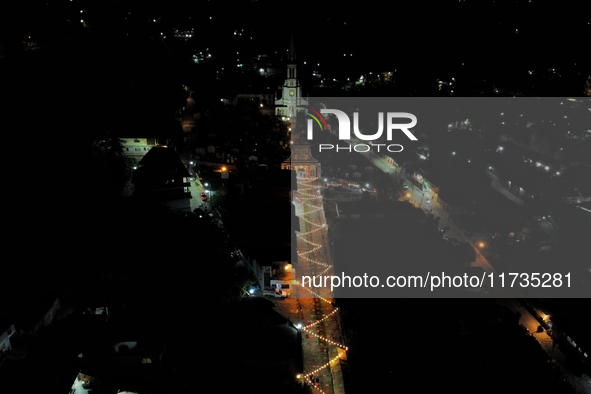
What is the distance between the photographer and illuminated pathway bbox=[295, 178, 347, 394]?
6.91m

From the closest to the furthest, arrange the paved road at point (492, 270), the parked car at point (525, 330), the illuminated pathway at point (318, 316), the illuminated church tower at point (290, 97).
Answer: the illuminated pathway at point (318, 316), the paved road at point (492, 270), the parked car at point (525, 330), the illuminated church tower at point (290, 97)

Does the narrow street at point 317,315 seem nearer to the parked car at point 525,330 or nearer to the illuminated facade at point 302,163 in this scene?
the illuminated facade at point 302,163

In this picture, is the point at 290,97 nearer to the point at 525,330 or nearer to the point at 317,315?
the point at 317,315

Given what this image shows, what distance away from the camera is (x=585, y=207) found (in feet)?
40.5

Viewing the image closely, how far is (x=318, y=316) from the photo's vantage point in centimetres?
814

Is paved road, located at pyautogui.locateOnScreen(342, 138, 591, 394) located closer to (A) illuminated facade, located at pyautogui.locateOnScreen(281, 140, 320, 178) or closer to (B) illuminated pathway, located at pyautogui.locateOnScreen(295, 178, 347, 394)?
(A) illuminated facade, located at pyautogui.locateOnScreen(281, 140, 320, 178)

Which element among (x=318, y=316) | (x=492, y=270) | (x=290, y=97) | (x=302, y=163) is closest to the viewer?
(x=318, y=316)

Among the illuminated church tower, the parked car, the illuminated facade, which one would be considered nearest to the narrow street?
the illuminated facade

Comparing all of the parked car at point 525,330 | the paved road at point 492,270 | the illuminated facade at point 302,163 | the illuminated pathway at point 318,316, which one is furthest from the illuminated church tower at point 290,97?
the parked car at point 525,330

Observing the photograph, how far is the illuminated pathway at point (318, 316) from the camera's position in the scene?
6.91 meters

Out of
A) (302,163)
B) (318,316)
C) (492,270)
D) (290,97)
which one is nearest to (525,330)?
(492,270)

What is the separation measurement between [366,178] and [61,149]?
863 centimetres

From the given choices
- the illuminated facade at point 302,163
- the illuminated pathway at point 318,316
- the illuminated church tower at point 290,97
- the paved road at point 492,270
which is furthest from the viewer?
the illuminated church tower at point 290,97

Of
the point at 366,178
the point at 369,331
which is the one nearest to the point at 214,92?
the point at 366,178
